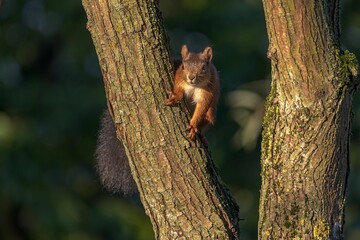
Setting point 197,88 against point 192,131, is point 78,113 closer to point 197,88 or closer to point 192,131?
point 197,88

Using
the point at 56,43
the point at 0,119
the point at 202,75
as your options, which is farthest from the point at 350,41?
the point at 202,75

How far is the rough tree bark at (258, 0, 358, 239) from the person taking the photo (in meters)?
4.01

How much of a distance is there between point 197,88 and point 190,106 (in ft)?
0.35

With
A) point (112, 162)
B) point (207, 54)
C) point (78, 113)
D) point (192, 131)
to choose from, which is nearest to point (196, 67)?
point (207, 54)

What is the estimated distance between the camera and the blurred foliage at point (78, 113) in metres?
11.2

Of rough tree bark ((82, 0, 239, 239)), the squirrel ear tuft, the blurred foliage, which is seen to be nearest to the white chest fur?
the squirrel ear tuft

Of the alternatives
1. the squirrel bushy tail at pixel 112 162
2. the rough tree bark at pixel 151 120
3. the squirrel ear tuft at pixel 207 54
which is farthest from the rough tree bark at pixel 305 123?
the squirrel bushy tail at pixel 112 162

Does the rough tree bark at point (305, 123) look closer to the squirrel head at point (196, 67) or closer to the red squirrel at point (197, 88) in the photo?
the red squirrel at point (197, 88)

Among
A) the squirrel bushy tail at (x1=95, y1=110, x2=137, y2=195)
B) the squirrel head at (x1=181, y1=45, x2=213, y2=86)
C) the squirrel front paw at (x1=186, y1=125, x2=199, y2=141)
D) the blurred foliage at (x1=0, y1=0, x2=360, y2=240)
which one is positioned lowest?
the blurred foliage at (x1=0, y1=0, x2=360, y2=240)

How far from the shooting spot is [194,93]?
186 inches

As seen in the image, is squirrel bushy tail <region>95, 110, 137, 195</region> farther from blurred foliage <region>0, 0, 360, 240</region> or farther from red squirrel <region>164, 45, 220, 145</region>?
blurred foliage <region>0, 0, 360, 240</region>

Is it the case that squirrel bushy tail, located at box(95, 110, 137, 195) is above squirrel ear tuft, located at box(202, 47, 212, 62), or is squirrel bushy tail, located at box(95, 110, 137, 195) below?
below

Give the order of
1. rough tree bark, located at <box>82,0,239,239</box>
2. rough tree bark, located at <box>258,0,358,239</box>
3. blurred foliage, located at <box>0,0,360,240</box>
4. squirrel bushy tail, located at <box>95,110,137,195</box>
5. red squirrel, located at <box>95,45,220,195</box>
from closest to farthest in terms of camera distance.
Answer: rough tree bark, located at <box>258,0,358,239</box>, rough tree bark, located at <box>82,0,239,239</box>, red squirrel, located at <box>95,45,220,195</box>, squirrel bushy tail, located at <box>95,110,137,195</box>, blurred foliage, located at <box>0,0,360,240</box>

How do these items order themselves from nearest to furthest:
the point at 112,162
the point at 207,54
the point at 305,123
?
the point at 305,123 < the point at 207,54 < the point at 112,162
